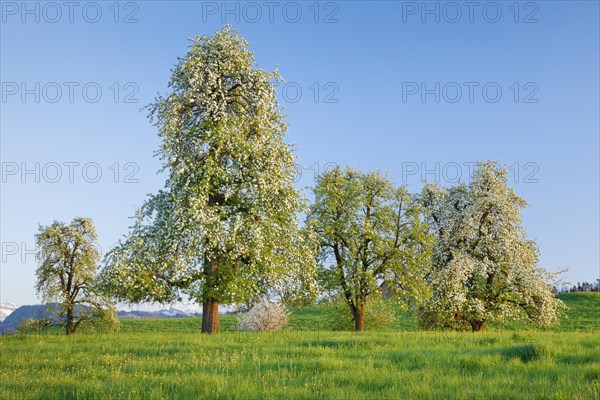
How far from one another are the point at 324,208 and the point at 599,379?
27.9 meters

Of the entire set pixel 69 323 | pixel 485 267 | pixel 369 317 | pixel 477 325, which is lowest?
pixel 69 323

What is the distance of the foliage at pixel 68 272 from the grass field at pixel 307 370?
2932cm

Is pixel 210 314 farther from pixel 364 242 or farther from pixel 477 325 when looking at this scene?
pixel 477 325

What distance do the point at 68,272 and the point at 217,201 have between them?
2650 centimetres

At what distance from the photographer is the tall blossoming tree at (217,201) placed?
28.0 meters

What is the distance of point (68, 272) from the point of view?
1949 inches

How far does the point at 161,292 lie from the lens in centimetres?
2812

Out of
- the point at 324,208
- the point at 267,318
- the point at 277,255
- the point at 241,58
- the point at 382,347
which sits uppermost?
the point at 241,58

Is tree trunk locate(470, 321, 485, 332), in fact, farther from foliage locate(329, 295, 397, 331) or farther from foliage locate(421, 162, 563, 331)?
foliage locate(329, 295, 397, 331)

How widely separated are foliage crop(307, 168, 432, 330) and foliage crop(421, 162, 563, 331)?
2.67 m

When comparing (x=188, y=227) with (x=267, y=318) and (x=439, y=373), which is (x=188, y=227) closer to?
(x=439, y=373)

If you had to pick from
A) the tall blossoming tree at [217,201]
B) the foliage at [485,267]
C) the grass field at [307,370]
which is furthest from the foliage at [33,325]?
the foliage at [485,267]

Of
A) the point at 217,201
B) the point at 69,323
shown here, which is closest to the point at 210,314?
the point at 217,201

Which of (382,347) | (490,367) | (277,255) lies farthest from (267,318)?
(490,367)
